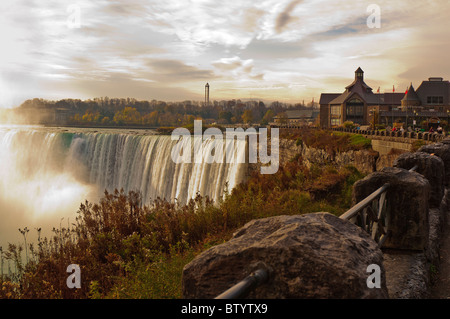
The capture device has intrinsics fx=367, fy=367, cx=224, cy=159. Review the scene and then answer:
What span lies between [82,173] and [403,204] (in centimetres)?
3311

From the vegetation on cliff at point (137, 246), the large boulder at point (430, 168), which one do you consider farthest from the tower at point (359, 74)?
the large boulder at point (430, 168)

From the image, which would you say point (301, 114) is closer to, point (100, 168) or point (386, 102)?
point (386, 102)

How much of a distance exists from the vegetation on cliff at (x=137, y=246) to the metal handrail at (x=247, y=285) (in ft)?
9.50

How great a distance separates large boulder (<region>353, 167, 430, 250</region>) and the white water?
710 inches

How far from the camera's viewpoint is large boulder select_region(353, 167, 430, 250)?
4.04 meters

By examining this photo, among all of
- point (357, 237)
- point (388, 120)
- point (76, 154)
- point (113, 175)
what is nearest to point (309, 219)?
point (357, 237)

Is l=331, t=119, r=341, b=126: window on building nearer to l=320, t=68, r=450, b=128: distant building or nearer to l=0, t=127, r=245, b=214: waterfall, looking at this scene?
l=320, t=68, r=450, b=128: distant building

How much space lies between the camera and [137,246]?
7.77m

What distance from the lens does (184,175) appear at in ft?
83.4

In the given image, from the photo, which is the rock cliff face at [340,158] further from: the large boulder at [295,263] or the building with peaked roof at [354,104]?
the building with peaked roof at [354,104]

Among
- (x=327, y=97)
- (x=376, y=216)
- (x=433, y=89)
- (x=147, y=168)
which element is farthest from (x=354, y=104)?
(x=376, y=216)

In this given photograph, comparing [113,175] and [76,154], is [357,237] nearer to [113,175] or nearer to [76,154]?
[113,175]
